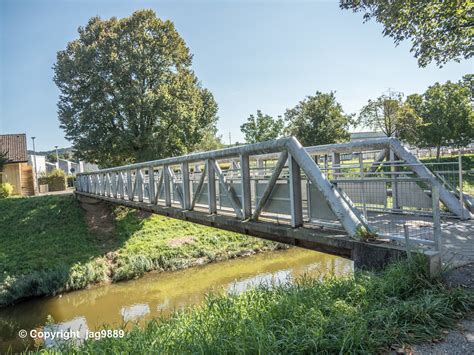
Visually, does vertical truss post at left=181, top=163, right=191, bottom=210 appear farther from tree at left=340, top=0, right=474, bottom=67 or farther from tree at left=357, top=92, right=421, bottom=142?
tree at left=357, top=92, right=421, bottom=142

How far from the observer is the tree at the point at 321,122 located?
82.8ft

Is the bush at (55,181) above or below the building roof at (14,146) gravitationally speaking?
below

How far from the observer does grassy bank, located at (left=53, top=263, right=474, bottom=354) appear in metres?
2.89

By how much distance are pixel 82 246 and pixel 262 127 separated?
23.3 m

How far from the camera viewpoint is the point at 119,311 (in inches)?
450

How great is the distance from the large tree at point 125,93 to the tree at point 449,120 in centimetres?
2196

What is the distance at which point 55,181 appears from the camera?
35.7 metres

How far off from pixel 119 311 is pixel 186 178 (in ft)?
18.8

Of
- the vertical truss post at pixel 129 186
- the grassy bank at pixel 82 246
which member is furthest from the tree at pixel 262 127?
the vertical truss post at pixel 129 186

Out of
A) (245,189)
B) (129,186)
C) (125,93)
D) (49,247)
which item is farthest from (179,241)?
(245,189)

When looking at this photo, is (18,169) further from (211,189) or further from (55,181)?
(211,189)

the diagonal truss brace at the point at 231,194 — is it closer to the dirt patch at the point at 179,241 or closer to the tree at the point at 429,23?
the tree at the point at 429,23

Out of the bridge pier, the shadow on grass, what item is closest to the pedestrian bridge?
the bridge pier

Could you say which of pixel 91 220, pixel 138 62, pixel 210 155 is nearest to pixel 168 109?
pixel 138 62
